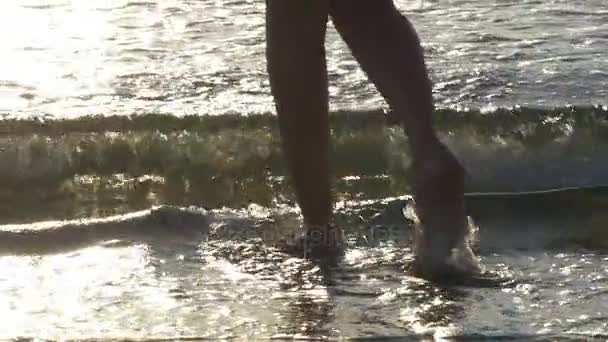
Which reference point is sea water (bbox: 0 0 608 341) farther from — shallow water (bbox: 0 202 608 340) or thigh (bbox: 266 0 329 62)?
thigh (bbox: 266 0 329 62)

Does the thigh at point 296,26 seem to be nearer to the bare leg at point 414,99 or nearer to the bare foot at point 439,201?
the bare leg at point 414,99

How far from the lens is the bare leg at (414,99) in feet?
7.68

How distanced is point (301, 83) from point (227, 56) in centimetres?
226

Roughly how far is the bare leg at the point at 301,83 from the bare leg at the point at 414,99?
78 millimetres

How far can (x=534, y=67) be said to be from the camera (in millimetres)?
4391

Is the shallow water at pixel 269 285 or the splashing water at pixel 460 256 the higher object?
the splashing water at pixel 460 256

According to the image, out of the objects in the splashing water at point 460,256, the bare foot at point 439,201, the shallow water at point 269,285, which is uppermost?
the bare foot at point 439,201

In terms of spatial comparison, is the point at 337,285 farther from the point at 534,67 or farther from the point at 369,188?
the point at 534,67

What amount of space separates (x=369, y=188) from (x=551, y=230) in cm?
69

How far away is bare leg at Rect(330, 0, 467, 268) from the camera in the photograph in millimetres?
2340

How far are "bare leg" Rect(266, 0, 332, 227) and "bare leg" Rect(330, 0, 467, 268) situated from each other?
78 millimetres

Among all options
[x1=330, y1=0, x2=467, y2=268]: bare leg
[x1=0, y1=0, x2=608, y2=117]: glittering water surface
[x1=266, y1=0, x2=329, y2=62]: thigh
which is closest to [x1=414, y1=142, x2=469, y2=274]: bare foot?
[x1=330, y1=0, x2=467, y2=268]: bare leg

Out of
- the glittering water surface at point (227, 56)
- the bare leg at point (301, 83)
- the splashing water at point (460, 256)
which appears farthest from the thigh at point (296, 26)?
the glittering water surface at point (227, 56)

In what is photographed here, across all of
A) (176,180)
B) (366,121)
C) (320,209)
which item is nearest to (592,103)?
(366,121)
